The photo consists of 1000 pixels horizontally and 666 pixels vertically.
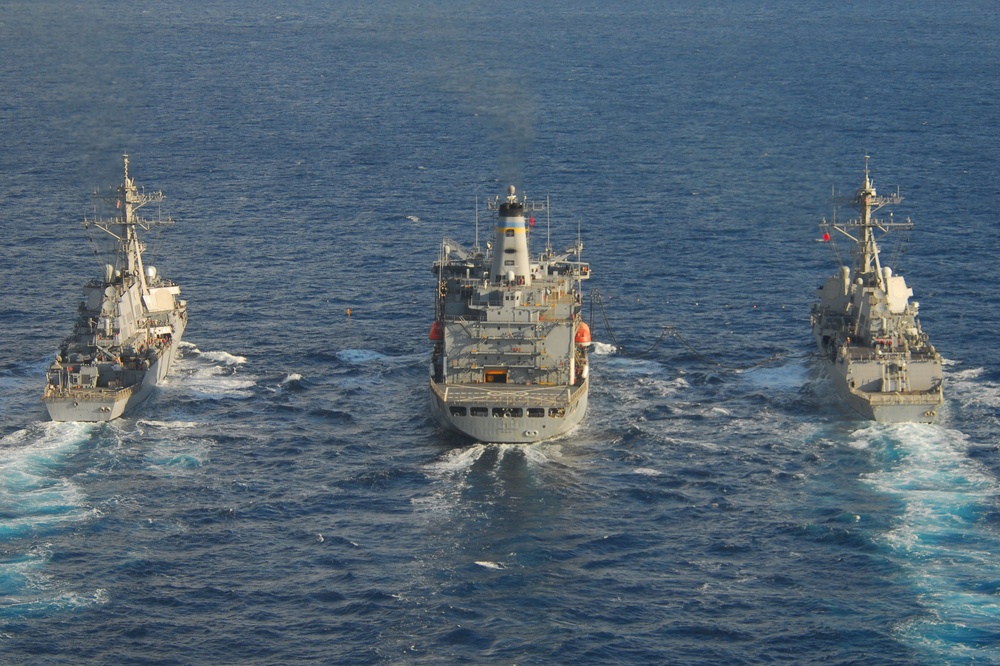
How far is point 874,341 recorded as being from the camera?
155 metres

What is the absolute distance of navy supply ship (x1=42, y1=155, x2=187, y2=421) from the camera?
147 meters

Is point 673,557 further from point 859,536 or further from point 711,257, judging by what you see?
point 711,257

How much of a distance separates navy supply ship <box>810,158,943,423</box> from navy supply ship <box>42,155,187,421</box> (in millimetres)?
65947

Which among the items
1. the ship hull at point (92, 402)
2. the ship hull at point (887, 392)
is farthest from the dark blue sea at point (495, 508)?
the ship hull at point (887, 392)

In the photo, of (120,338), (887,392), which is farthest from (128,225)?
(887,392)

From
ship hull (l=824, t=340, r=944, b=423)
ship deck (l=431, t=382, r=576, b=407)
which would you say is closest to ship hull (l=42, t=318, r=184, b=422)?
ship deck (l=431, t=382, r=576, b=407)

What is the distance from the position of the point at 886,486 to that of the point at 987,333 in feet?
155

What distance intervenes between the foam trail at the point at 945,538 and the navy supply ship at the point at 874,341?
2.69 meters

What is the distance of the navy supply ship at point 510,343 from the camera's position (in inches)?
5571

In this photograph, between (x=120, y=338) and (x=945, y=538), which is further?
(x=120, y=338)

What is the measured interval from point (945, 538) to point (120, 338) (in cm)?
8153

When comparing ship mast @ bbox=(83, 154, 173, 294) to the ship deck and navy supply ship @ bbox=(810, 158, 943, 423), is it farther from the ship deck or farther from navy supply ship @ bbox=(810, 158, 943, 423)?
navy supply ship @ bbox=(810, 158, 943, 423)

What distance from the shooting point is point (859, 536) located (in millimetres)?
120250

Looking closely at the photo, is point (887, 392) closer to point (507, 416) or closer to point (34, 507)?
point (507, 416)
